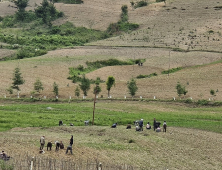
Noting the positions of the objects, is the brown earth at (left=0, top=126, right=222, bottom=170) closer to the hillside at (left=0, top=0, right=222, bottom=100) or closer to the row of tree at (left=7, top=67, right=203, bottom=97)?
the row of tree at (left=7, top=67, right=203, bottom=97)

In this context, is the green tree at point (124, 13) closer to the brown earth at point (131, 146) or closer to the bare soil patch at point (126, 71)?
the bare soil patch at point (126, 71)

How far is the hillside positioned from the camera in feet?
265

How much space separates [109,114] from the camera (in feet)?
196

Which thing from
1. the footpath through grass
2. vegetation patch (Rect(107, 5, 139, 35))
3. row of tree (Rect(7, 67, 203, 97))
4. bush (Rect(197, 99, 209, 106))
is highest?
vegetation patch (Rect(107, 5, 139, 35))

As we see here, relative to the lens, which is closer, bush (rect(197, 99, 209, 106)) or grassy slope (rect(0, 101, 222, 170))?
grassy slope (rect(0, 101, 222, 170))

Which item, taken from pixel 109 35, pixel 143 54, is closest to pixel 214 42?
pixel 143 54

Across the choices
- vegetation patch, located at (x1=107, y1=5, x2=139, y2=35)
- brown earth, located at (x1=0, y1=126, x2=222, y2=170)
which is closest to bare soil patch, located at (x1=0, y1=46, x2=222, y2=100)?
vegetation patch, located at (x1=107, y1=5, x2=139, y2=35)

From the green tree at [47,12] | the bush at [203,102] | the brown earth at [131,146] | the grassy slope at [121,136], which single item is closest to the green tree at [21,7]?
the green tree at [47,12]

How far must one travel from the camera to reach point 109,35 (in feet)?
444

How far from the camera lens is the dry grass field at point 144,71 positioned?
36.9m

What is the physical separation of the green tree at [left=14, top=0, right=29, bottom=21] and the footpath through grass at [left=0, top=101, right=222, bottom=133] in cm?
8758

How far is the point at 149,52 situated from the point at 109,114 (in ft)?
163

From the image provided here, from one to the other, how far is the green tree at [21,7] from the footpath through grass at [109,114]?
8758 centimetres

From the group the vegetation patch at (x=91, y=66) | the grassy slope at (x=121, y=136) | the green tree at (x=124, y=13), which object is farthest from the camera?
the green tree at (x=124, y=13)
